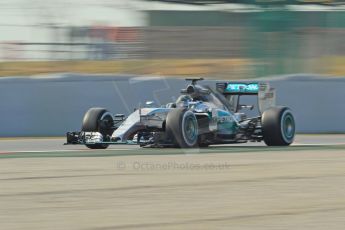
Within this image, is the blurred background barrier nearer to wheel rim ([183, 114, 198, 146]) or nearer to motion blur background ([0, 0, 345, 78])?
motion blur background ([0, 0, 345, 78])

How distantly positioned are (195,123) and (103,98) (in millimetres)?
5283

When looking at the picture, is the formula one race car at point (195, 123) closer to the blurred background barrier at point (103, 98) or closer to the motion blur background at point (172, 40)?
the blurred background barrier at point (103, 98)

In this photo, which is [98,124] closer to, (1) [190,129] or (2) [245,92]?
(1) [190,129]

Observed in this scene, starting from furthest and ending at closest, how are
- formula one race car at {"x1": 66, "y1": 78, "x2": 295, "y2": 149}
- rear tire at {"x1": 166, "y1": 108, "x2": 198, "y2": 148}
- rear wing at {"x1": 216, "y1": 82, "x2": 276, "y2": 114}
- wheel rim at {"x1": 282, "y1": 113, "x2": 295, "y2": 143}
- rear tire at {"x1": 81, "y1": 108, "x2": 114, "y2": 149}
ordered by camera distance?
rear wing at {"x1": 216, "y1": 82, "x2": 276, "y2": 114}
wheel rim at {"x1": 282, "y1": 113, "x2": 295, "y2": 143}
rear tire at {"x1": 81, "y1": 108, "x2": 114, "y2": 149}
formula one race car at {"x1": 66, "y1": 78, "x2": 295, "y2": 149}
rear tire at {"x1": 166, "y1": 108, "x2": 198, "y2": 148}

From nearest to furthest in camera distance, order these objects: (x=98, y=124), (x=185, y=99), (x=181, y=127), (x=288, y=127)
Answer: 1. (x=181, y=127)
2. (x=98, y=124)
3. (x=185, y=99)
4. (x=288, y=127)

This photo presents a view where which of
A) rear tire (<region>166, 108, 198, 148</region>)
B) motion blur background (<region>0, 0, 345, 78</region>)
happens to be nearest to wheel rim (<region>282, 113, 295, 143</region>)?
rear tire (<region>166, 108, 198, 148</region>)

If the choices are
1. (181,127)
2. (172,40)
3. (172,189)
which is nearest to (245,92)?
(181,127)

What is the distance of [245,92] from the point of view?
1811cm

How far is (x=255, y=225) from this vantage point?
24.3 ft

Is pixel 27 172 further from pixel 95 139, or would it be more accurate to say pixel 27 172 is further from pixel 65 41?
pixel 65 41

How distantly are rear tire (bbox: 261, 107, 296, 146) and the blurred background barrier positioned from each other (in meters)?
3.55

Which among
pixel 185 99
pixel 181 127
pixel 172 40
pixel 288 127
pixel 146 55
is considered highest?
pixel 172 40

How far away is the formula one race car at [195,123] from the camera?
16000mm

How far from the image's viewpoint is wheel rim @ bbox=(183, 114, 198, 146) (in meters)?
15.8
